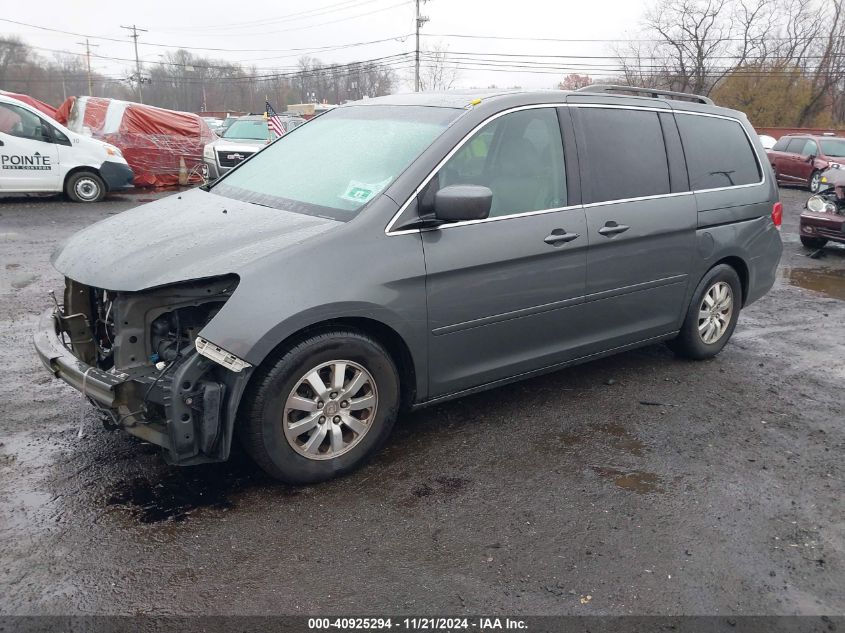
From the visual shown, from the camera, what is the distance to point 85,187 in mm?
13680

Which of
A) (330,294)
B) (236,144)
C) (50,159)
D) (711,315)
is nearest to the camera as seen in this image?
(330,294)

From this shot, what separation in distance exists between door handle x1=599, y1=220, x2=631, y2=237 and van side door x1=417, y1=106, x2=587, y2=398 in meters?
0.17

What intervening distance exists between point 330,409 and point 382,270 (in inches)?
28.1

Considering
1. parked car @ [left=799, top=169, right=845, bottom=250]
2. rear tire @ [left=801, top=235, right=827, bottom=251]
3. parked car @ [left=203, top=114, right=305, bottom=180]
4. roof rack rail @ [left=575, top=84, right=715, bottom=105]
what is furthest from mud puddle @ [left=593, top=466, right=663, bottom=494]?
parked car @ [left=203, top=114, right=305, bottom=180]

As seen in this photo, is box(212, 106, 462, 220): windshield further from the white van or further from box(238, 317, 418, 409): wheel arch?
the white van

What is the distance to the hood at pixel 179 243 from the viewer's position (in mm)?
3137

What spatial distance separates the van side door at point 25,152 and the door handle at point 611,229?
11939mm

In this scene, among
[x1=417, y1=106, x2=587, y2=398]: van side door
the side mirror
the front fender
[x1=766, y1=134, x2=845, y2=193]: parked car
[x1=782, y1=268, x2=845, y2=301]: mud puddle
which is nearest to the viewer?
the front fender

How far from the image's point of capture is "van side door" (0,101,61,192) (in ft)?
40.8

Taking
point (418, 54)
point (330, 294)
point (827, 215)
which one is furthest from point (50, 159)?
point (418, 54)

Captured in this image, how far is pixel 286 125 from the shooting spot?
2008 cm

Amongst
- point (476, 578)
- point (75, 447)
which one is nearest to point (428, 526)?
point (476, 578)

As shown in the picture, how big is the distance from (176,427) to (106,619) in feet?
2.63

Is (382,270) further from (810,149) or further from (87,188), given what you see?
(810,149)
